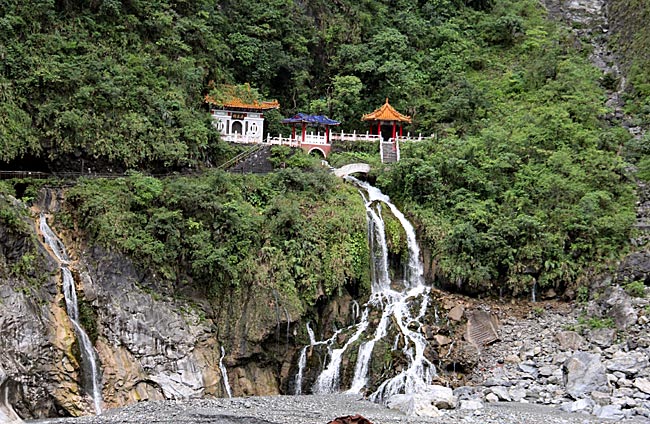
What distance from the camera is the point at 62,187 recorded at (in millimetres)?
24422

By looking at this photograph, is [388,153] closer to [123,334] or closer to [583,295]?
[583,295]

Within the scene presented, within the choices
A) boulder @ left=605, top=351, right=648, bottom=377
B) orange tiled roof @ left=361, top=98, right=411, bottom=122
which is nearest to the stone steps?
orange tiled roof @ left=361, top=98, right=411, bottom=122

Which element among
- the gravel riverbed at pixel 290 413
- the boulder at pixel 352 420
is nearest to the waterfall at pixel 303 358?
the gravel riverbed at pixel 290 413

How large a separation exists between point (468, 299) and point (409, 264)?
114 inches

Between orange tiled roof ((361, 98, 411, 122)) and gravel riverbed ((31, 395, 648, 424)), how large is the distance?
19.7 meters

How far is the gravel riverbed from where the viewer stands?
1777 centimetres

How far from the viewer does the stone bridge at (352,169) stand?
33.1 m

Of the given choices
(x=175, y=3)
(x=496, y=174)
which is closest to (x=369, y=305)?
(x=496, y=174)

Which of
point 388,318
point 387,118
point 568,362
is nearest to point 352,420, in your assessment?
point 568,362

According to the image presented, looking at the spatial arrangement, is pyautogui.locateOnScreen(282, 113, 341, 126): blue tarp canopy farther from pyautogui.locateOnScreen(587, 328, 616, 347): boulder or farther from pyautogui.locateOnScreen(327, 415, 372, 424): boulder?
pyautogui.locateOnScreen(327, 415, 372, 424): boulder

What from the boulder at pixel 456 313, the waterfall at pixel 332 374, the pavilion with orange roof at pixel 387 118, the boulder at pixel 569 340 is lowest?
the waterfall at pixel 332 374

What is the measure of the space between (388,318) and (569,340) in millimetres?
6678

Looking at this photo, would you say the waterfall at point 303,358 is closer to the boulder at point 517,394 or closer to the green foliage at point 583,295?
the boulder at point 517,394

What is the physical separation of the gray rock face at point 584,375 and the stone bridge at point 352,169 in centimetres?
1468
